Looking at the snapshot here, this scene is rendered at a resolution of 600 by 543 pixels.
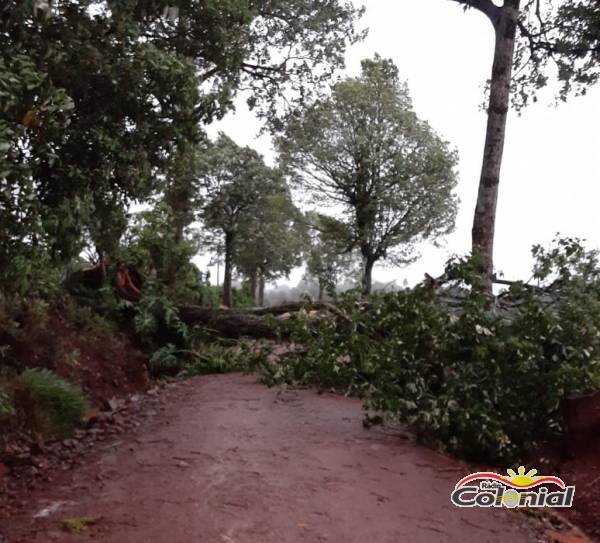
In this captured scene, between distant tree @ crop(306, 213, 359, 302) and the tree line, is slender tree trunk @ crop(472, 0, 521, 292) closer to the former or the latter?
the tree line

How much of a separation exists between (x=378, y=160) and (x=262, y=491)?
52.8 feet

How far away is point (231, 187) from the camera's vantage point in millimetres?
19938

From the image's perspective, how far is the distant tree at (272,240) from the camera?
834 inches

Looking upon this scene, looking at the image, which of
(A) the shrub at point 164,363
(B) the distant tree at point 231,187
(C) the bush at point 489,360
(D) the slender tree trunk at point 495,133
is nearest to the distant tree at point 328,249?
(B) the distant tree at point 231,187

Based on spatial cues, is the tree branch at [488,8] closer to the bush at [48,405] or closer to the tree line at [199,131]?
the tree line at [199,131]

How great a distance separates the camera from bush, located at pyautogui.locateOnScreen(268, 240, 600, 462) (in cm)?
453

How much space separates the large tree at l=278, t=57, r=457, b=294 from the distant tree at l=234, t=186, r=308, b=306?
6.16 feet

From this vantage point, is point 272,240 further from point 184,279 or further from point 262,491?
point 262,491

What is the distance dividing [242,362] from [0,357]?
9.36ft

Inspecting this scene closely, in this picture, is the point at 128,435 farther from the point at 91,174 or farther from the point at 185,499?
the point at 91,174

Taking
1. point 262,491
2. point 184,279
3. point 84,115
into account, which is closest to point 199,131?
point 84,115

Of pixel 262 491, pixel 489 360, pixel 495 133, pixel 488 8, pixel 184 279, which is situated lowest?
pixel 262 491

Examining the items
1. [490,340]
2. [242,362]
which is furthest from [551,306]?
[242,362]

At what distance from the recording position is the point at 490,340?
4.61 m
